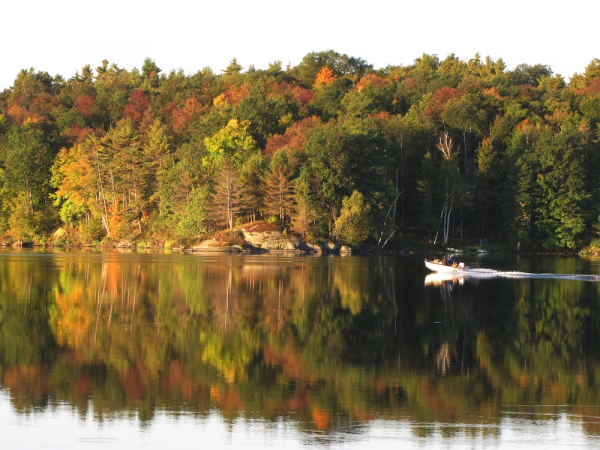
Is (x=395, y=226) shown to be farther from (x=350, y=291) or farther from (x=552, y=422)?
(x=552, y=422)

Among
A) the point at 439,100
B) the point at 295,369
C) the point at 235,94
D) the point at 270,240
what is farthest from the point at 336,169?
the point at 295,369

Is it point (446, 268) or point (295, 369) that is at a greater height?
point (446, 268)

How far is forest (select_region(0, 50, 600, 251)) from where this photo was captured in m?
73.9

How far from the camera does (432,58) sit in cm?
14550

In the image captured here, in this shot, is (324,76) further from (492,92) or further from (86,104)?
(86,104)

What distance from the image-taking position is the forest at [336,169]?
73938 millimetres

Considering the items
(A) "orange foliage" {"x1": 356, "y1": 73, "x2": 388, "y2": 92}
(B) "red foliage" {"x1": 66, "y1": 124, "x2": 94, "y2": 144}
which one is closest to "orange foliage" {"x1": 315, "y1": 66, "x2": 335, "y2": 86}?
(A) "orange foliage" {"x1": 356, "y1": 73, "x2": 388, "y2": 92}

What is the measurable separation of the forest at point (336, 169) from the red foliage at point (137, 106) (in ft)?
33.0

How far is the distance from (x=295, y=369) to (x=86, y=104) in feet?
362

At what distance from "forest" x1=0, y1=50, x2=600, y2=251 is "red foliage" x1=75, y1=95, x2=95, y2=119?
192 inches

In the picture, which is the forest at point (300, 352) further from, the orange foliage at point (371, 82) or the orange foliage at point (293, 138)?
the orange foliage at point (371, 82)

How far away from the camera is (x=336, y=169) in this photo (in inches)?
2864

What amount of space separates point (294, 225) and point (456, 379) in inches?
2252

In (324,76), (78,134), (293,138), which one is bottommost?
(293,138)
